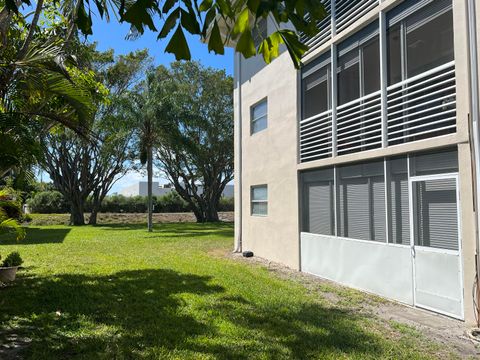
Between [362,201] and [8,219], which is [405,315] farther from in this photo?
[8,219]

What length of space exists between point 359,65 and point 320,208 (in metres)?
3.42

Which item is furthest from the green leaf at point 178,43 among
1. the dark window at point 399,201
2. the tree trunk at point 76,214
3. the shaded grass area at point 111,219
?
the shaded grass area at point 111,219

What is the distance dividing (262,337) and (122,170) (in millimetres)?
31044

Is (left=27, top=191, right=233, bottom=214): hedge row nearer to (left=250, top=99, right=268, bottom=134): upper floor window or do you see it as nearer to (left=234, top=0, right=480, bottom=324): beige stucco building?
(left=250, top=99, right=268, bottom=134): upper floor window

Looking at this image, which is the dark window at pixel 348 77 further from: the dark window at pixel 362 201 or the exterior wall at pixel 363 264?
the exterior wall at pixel 363 264

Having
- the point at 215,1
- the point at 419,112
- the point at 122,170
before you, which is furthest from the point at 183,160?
the point at 215,1

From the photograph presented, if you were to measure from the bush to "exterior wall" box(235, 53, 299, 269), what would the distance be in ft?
95.8

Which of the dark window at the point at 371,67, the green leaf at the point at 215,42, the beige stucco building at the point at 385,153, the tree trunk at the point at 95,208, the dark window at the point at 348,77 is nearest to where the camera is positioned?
the green leaf at the point at 215,42

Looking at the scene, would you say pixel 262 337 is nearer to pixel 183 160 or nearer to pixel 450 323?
pixel 450 323

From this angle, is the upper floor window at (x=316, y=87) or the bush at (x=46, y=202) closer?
the upper floor window at (x=316, y=87)

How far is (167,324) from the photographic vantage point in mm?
6027

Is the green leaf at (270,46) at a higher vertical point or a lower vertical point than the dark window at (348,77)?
lower

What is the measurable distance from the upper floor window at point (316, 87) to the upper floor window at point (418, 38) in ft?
7.27

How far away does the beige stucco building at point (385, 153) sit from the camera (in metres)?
6.34
